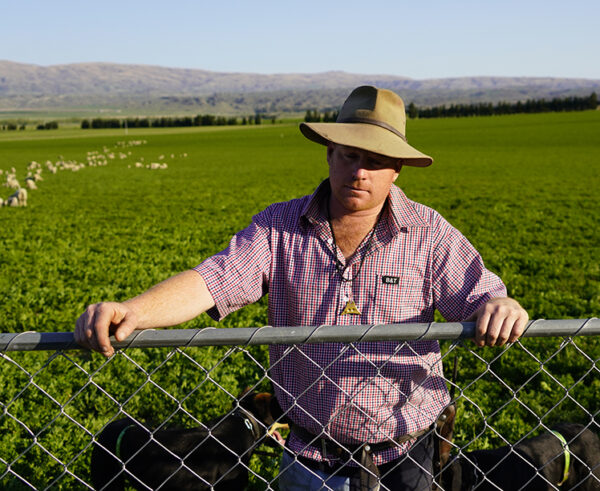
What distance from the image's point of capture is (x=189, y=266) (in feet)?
34.9

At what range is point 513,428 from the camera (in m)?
4.67

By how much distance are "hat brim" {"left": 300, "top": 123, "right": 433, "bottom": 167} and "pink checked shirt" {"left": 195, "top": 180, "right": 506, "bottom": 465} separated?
242 mm

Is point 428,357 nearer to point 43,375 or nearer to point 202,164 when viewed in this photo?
point 43,375

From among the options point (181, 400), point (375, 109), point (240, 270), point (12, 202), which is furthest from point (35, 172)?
point (375, 109)

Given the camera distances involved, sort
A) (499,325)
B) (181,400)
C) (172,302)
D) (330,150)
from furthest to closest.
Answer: (181,400), (330,150), (172,302), (499,325)

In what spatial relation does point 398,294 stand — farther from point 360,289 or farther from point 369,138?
point 369,138

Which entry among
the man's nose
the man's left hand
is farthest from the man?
the man's left hand

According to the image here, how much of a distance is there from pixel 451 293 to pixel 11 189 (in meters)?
25.9

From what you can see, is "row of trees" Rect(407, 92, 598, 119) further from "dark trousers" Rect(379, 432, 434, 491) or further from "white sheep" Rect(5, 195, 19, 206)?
"dark trousers" Rect(379, 432, 434, 491)

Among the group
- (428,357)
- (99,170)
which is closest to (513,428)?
(428,357)

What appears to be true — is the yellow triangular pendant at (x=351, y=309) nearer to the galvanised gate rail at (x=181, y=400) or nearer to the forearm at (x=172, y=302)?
the forearm at (x=172, y=302)

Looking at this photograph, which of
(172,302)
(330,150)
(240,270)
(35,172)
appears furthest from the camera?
(35,172)

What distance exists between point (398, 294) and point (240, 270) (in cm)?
76

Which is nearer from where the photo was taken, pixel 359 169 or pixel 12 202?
pixel 359 169
